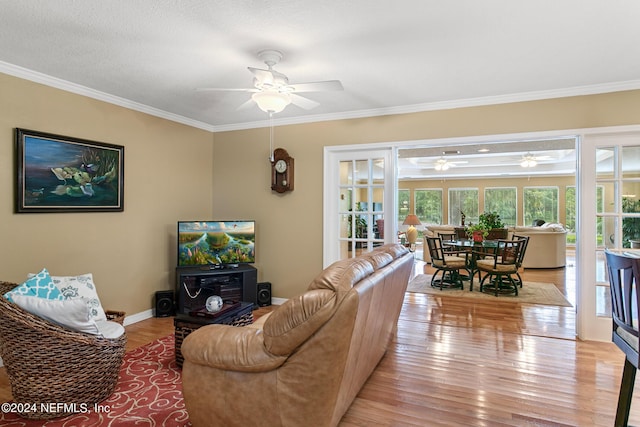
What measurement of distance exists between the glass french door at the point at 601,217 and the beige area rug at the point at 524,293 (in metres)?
1.45

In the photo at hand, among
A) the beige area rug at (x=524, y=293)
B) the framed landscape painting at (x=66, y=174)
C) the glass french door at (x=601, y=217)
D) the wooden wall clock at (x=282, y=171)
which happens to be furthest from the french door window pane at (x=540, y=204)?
the framed landscape painting at (x=66, y=174)

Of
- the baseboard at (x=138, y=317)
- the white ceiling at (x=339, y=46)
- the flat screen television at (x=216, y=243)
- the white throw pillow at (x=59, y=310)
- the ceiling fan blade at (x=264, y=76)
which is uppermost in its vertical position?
the white ceiling at (x=339, y=46)

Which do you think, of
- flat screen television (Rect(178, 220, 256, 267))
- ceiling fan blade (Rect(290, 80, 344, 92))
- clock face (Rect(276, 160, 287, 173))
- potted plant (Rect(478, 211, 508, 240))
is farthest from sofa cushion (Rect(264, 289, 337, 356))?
potted plant (Rect(478, 211, 508, 240))

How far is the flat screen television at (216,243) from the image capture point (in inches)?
176

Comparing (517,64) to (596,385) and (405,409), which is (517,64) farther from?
(405,409)

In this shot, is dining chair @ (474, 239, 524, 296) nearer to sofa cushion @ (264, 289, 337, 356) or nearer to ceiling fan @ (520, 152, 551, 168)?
ceiling fan @ (520, 152, 551, 168)

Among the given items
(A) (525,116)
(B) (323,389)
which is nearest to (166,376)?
(B) (323,389)

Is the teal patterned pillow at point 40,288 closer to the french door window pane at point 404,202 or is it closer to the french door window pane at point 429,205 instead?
the french door window pane at point 404,202

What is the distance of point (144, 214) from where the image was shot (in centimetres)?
440

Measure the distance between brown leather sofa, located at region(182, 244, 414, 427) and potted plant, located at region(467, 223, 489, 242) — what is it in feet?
14.6

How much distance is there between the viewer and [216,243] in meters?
4.64

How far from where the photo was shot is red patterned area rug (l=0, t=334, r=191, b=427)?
A: 2.23 m

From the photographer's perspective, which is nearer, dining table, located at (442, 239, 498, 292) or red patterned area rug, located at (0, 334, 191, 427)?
red patterned area rug, located at (0, 334, 191, 427)

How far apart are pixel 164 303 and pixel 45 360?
2248mm
